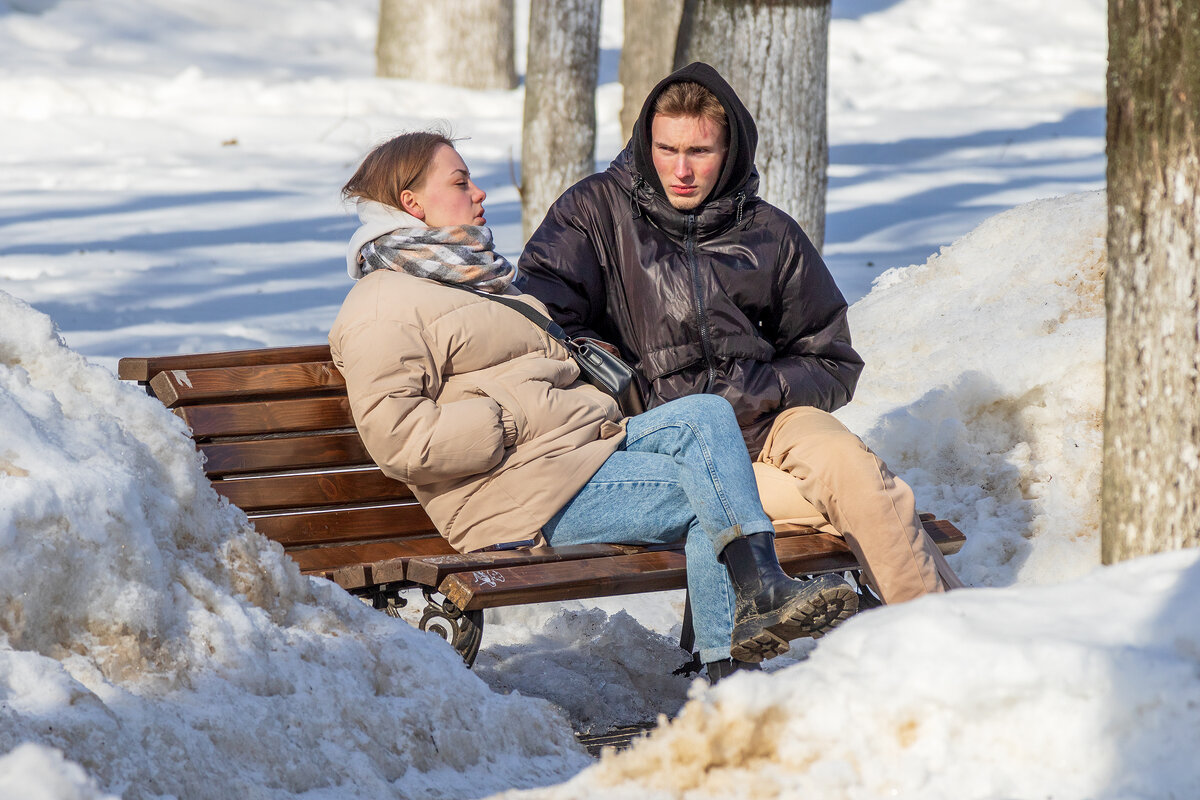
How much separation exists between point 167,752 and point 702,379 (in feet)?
7.14

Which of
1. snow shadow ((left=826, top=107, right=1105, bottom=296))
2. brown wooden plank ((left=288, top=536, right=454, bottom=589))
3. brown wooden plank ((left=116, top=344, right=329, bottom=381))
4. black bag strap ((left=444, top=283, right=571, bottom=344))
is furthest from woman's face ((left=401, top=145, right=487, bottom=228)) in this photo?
snow shadow ((left=826, top=107, right=1105, bottom=296))

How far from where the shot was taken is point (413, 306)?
3576 mm

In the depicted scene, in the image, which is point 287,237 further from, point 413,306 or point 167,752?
point 167,752

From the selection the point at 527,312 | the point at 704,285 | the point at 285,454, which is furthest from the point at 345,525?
the point at 704,285

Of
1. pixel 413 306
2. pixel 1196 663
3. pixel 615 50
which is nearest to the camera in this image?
pixel 1196 663

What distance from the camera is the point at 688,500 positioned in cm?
354

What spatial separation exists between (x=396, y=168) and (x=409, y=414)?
2.53ft

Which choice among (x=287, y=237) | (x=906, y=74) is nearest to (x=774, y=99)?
(x=287, y=237)

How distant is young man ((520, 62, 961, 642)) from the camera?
4.01 meters

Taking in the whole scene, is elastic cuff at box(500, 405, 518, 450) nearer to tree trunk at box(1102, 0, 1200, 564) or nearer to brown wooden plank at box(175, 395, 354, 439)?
brown wooden plank at box(175, 395, 354, 439)

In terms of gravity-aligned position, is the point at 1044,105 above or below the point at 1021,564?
above

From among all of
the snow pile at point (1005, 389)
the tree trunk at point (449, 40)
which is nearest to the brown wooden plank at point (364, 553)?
the snow pile at point (1005, 389)

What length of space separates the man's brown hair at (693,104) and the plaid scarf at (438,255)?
0.75 meters

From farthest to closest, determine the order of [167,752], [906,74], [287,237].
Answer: [906,74]
[287,237]
[167,752]
